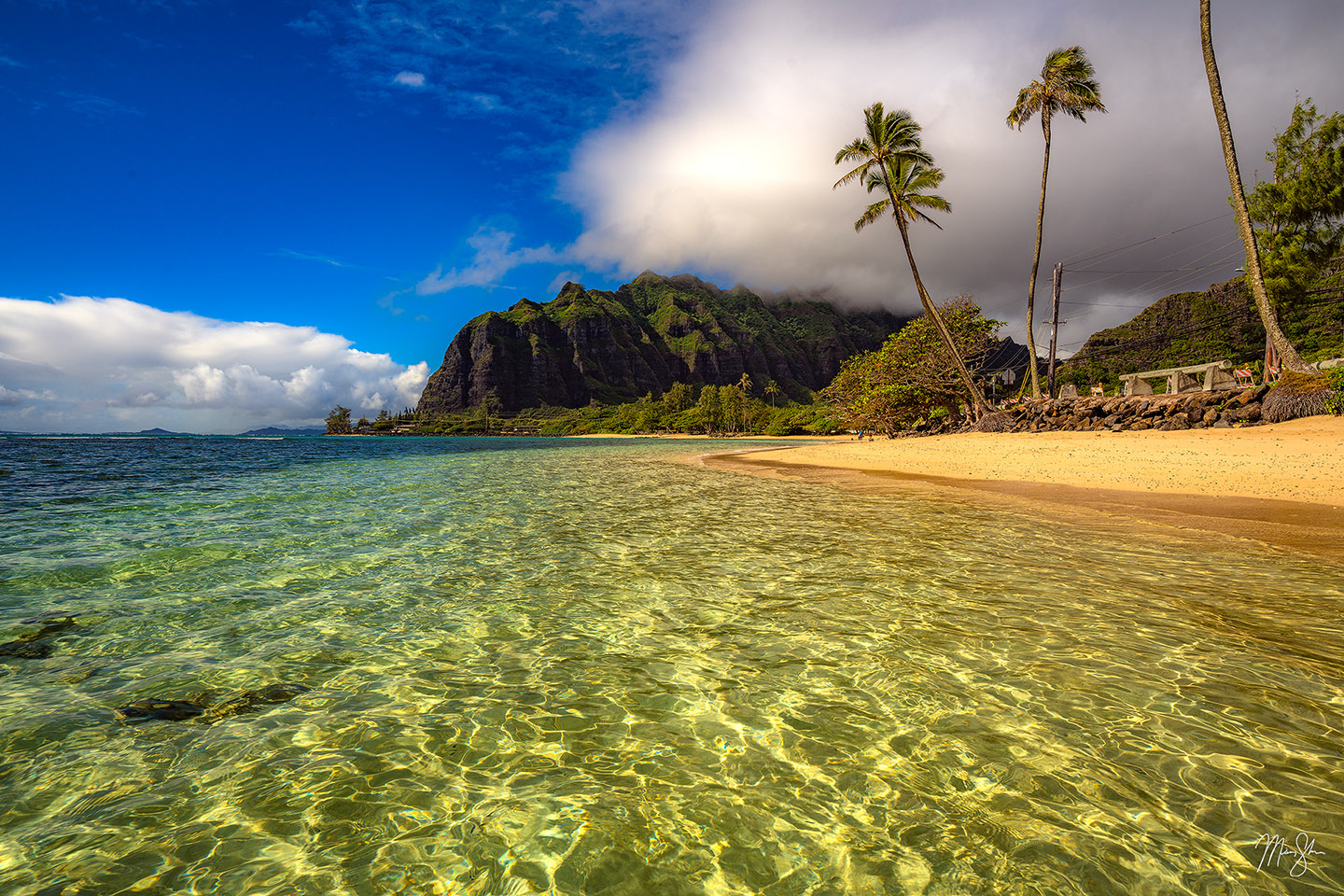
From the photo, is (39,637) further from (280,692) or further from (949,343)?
(949,343)

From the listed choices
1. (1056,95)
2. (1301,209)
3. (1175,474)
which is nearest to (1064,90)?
(1056,95)

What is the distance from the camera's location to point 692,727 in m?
4.48

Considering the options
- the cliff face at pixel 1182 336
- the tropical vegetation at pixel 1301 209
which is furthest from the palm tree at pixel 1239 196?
the cliff face at pixel 1182 336

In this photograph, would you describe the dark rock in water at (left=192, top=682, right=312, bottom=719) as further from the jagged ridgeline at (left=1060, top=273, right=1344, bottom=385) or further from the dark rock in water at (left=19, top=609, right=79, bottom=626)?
the jagged ridgeline at (left=1060, top=273, right=1344, bottom=385)

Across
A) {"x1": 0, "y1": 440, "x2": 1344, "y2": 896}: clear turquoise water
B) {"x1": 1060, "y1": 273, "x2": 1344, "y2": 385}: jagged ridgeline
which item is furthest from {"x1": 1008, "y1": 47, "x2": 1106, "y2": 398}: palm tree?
{"x1": 1060, "y1": 273, "x2": 1344, "y2": 385}: jagged ridgeline

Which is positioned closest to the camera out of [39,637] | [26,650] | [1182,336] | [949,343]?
[26,650]

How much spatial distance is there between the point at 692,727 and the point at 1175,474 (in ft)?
67.7

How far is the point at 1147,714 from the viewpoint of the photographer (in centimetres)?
443

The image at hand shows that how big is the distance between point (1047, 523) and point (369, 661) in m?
13.4

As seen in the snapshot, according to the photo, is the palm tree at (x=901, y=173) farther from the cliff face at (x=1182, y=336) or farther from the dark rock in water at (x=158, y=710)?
the cliff face at (x=1182, y=336)

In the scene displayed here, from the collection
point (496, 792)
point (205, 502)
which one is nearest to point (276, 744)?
point (496, 792)

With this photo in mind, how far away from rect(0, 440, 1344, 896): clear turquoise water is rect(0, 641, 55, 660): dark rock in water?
11cm

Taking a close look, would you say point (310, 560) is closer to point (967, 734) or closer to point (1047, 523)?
point (967, 734)

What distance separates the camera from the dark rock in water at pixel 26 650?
585 cm
